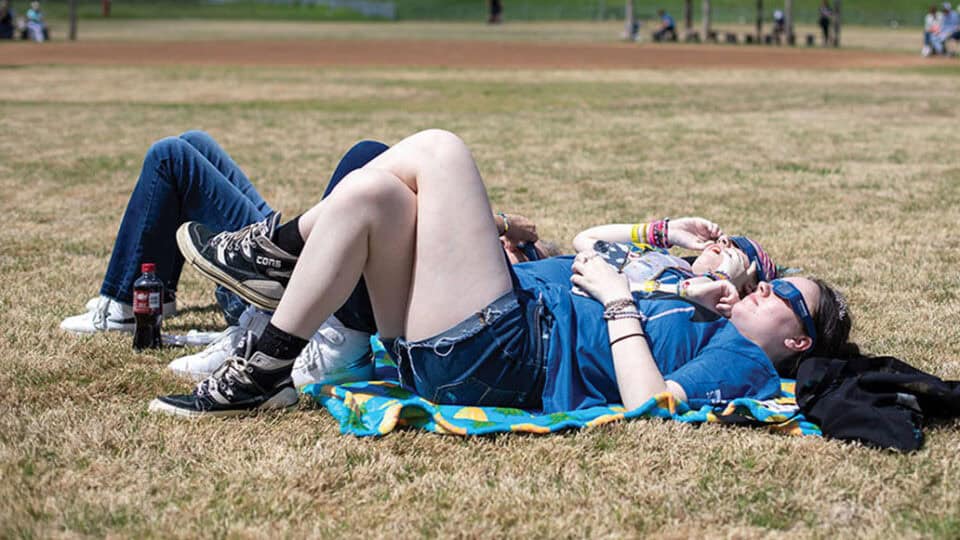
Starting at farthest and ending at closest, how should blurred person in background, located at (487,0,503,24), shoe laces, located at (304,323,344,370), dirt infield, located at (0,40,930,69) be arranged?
blurred person in background, located at (487,0,503,24) → dirt infield, located at (0,40,930,69) → shoe laces, located at (304,323,344,370)

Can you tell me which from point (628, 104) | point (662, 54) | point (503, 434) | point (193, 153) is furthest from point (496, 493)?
point (662, 54)

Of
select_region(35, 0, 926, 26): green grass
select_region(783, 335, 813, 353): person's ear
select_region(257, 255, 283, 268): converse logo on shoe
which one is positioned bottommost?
select_region(783, 335, 813, 353): person's ear

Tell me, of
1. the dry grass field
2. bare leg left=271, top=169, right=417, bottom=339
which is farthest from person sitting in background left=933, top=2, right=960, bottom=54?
bare leg left=271, top=169, right=417, bottom=339

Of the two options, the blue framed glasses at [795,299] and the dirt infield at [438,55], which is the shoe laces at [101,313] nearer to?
the blue framed glasses at [795,299]

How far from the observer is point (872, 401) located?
3.67 meters

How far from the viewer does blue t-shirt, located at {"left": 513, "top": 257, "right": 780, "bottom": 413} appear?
3695 mm

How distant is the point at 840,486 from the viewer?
326cm

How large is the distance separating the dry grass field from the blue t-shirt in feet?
0.59

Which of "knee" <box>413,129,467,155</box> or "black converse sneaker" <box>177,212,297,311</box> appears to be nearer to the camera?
"knee" <box>413,129,467,155</box>

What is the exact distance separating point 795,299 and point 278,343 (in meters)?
1.78

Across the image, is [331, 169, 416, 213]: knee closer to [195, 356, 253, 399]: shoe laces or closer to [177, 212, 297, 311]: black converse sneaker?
[177, 212, 297, 311]: black converse sneaker

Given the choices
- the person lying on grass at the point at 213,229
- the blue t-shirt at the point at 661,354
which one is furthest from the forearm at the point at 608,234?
the blue t-shirt at the point at 661,354

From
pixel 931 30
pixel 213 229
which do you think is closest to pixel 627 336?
pixel 213 229

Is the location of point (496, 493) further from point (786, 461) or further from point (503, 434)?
point (786, 461)
